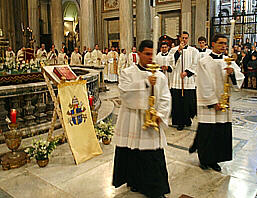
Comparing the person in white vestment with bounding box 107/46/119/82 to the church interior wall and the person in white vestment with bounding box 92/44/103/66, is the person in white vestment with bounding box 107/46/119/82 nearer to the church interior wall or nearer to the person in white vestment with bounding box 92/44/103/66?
the person in white vestment with bounding box 92/44/103/66

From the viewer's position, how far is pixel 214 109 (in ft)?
13.0

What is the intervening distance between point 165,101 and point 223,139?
144 centimetres

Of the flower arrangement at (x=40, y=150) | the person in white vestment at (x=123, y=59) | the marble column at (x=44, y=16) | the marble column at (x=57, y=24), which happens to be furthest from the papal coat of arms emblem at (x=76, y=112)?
the marble column at (x=44, y=16)

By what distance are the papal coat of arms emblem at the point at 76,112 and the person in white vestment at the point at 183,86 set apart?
2520mm

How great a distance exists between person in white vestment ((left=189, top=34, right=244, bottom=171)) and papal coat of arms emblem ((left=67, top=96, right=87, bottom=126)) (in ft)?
6.13

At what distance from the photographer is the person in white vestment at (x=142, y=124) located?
302 cm

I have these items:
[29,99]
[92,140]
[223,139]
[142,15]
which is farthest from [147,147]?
[142,15]

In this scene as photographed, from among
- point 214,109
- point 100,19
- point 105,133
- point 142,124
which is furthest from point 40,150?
point 100,19

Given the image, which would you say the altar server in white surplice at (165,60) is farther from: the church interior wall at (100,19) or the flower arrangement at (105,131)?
the church interior wall at (100,19)

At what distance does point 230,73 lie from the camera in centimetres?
371

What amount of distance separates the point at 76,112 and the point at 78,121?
150 millimetres

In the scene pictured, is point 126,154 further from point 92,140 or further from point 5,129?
point 5,129

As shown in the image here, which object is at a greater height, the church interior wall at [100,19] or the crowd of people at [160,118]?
the church interior wall at [100,19]

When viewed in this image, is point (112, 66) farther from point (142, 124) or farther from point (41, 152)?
point (142, 124)
